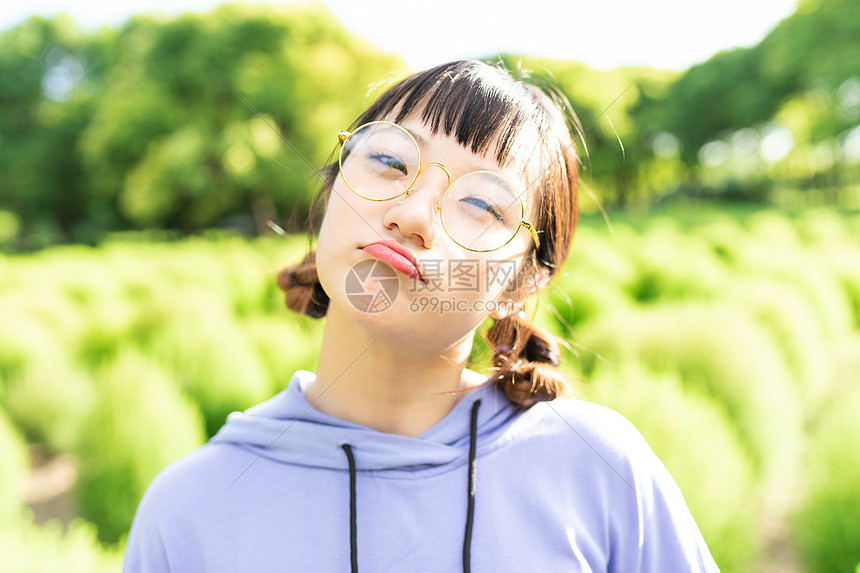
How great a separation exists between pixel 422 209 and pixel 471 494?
46 cm

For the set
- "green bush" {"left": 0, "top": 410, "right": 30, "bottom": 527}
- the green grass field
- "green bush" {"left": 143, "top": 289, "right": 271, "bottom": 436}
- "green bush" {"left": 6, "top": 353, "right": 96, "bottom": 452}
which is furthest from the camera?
"green bush" {"left": 6, "top": 353, "right": 96, "bottom": 452}

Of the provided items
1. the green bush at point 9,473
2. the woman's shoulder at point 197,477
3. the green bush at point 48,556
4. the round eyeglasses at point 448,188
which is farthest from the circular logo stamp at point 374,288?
the green bush at point 9,473

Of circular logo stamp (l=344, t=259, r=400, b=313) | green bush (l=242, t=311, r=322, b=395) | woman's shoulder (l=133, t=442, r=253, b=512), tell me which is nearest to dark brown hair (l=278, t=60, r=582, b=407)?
circular logo stamp (l=344, t=259, r=400, b=313)

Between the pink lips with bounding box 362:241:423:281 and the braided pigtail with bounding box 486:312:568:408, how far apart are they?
0.35 m

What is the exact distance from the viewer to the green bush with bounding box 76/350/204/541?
275cm

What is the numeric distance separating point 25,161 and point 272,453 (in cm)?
2880

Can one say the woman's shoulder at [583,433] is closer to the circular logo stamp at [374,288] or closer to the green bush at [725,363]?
the circular logo stamp at [374,288]

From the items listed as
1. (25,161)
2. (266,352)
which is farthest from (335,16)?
(266,352)

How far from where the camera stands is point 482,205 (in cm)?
91

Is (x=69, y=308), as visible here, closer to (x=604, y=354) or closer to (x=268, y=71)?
(x=604, y=354)

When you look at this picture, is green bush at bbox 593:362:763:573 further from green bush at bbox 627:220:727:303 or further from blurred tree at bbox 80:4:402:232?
blurred tree at bbox 80:4:402:232

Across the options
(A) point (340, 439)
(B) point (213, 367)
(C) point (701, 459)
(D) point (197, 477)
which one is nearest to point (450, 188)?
(A) point (340, 439)

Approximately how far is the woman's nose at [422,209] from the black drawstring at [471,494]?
0.36m

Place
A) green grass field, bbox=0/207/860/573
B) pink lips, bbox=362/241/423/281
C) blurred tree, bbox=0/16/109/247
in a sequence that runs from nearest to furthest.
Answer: pink lips, bbox=362/241/423/281 → green grass field, bbox=0/207/860/573 → blurred tree, bbox=0/16/109/247
